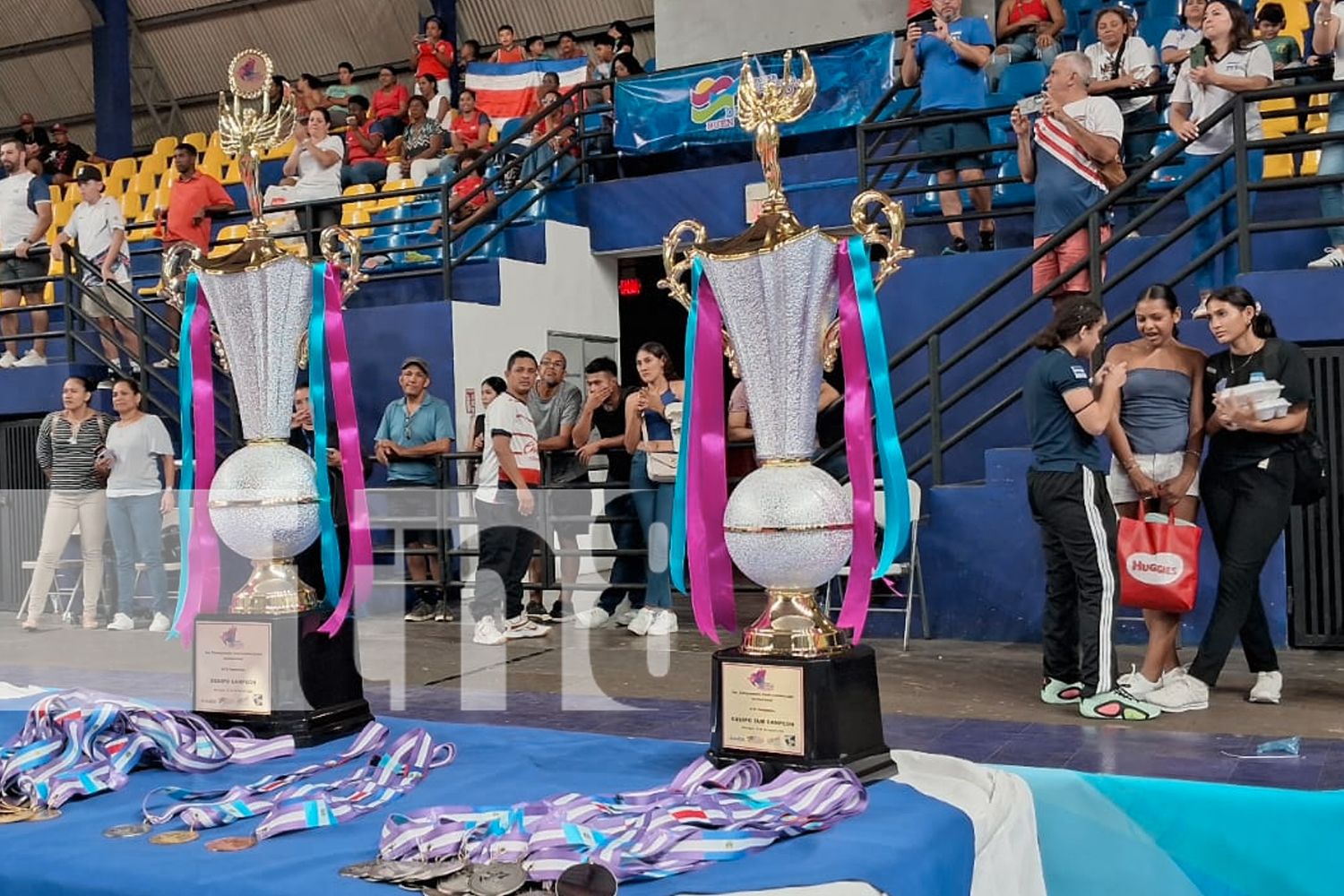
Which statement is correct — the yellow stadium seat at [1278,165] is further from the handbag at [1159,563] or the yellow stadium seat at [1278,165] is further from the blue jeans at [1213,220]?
the handbag at [1159,563]

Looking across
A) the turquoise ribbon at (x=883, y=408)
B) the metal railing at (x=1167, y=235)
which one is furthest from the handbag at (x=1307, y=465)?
the turquoise ribbon at (x=883, y=408)

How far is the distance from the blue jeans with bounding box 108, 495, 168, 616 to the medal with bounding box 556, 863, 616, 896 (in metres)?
7.12

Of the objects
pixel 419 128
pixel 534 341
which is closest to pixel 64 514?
pixel 534 341

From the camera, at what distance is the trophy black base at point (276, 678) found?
300cm

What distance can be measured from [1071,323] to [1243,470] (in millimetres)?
805

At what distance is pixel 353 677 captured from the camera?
3.16 m

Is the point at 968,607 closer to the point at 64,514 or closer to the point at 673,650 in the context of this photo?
the point at 673,650

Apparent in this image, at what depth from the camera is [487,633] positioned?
7438 millimetres

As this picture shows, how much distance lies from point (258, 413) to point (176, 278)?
43 centimetres

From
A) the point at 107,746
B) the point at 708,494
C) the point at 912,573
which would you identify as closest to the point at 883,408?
the point at 708,494

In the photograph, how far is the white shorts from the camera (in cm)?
533

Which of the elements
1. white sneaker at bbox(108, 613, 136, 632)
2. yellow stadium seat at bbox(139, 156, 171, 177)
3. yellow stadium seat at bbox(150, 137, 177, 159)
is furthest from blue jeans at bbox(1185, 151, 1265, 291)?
yellow stadium seat at bbox(150, 137, 177, 159)

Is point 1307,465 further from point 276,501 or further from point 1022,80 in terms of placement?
point 1022,80

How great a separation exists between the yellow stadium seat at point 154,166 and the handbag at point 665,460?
10727 millimetres
